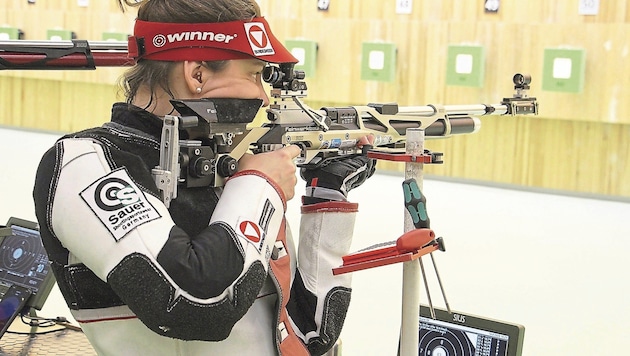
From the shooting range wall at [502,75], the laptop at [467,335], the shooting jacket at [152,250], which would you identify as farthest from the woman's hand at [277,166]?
the shooting range wall at [502,75]

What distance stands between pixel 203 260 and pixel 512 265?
6.88 ft

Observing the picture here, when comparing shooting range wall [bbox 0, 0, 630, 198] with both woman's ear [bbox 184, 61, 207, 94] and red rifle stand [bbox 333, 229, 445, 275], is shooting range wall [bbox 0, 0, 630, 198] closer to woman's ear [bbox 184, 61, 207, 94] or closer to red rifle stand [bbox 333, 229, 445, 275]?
red rifle stand [bbox 333, 229, 445, 275]

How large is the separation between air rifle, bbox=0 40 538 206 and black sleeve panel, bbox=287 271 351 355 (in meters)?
0.20

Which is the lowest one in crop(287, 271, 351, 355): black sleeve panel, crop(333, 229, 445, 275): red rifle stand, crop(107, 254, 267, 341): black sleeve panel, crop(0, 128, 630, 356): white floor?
crop(0, 128, 630, 356): white floor

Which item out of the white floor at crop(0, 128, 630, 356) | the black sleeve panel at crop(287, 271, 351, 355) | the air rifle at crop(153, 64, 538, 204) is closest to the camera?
the air rifle at crop(153, 64, 538, 204)

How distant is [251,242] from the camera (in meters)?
1.00

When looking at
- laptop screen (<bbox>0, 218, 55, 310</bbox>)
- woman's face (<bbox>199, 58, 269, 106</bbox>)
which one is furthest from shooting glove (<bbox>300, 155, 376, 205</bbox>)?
laptop screen (<bbox>0, 218, 55, 310</bbox>)

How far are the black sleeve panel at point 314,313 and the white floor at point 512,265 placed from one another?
3.45 feet

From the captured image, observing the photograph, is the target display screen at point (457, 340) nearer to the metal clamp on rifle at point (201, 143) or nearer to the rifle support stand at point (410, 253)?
the rifle support stand at point (410, 253)

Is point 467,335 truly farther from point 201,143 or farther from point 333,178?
point 201,143

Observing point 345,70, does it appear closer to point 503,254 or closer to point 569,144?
point 569,144

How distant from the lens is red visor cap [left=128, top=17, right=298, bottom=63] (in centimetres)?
107

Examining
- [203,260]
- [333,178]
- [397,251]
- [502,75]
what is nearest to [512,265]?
[502,75]

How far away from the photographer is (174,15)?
1084mm
